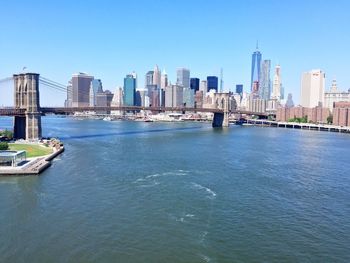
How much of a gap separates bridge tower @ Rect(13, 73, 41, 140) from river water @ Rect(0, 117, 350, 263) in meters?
15.7

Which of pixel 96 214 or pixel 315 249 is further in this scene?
pixel 96 214

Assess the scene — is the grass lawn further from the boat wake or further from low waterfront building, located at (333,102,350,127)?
low waterfront building, located at (333,102,350,127)

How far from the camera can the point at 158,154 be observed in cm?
4103

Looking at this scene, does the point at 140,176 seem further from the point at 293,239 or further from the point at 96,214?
the point at 293,239

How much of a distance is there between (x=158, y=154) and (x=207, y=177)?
13082mm

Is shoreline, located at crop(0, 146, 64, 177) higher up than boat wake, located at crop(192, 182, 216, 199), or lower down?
higher up

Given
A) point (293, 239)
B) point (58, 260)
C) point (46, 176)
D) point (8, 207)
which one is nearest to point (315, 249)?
point (293, 239)

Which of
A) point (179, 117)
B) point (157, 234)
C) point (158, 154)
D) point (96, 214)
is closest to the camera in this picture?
point (157, 234)

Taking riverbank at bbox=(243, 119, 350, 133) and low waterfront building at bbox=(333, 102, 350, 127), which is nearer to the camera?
riverbank at bbox=(243, 119, 350, 133)

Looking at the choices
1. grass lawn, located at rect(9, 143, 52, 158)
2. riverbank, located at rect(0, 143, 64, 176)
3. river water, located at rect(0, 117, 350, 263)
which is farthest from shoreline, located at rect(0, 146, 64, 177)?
grass lawn, located at rect(9, 143, 52, 158)

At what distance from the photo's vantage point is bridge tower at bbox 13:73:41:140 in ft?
153

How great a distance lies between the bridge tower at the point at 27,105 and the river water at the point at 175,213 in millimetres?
15692

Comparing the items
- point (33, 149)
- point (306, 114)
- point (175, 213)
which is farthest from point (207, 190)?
point (306, 114)

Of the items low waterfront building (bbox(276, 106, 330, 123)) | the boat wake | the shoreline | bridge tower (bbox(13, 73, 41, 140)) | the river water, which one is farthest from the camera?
low waterfront building (bbox(276, 106, 330, 123))
